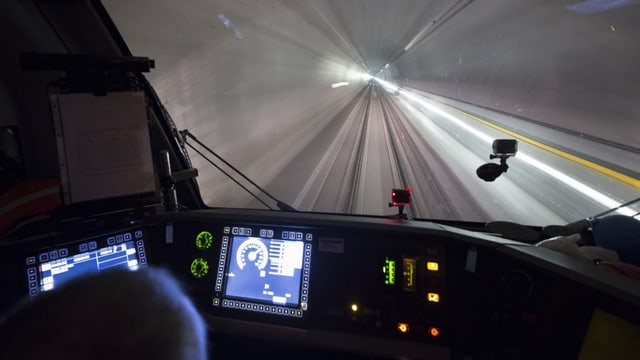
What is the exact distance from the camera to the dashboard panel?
4.39 feet

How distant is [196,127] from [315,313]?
1615 millimetres

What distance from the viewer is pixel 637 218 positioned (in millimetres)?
1667

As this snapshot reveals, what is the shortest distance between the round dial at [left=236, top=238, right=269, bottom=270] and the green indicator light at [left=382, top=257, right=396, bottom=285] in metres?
0.64

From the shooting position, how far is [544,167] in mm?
2137

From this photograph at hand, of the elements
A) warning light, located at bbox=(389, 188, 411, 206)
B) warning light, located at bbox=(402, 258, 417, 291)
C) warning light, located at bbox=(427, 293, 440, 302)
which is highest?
warning light, located at bbox=(389, 188, 411, 206)

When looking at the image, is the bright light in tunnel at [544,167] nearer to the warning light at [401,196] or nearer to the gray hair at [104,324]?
the warning light at [401,196]

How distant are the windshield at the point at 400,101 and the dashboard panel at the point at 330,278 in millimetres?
687

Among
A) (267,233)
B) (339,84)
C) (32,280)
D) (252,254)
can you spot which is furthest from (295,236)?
(339,84)

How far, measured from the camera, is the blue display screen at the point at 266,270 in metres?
1.67

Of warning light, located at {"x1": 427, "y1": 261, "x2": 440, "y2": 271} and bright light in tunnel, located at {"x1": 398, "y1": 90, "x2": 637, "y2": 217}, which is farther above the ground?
bright light in tunnel, located at {"x1": 398, "y1": 90, "x2": 637, "y2": 217}

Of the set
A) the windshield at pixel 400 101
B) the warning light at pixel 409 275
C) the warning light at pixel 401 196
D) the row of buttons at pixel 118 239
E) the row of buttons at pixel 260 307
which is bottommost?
the row of buttons at pixel 260 307

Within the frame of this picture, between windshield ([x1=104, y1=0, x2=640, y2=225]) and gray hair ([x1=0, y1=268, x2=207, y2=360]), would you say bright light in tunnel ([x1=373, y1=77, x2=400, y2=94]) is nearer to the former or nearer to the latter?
windshield ([x1=104, y1=0, x2=640, y2=225])

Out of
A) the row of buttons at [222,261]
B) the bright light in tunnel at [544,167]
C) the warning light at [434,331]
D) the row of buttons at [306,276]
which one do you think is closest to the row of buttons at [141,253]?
the row of buttons at [222,261]

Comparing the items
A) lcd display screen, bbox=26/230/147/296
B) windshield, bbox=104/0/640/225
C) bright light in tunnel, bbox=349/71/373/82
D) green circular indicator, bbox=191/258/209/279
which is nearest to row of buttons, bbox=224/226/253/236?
green circular indicator, bbox=191/258/209/279
